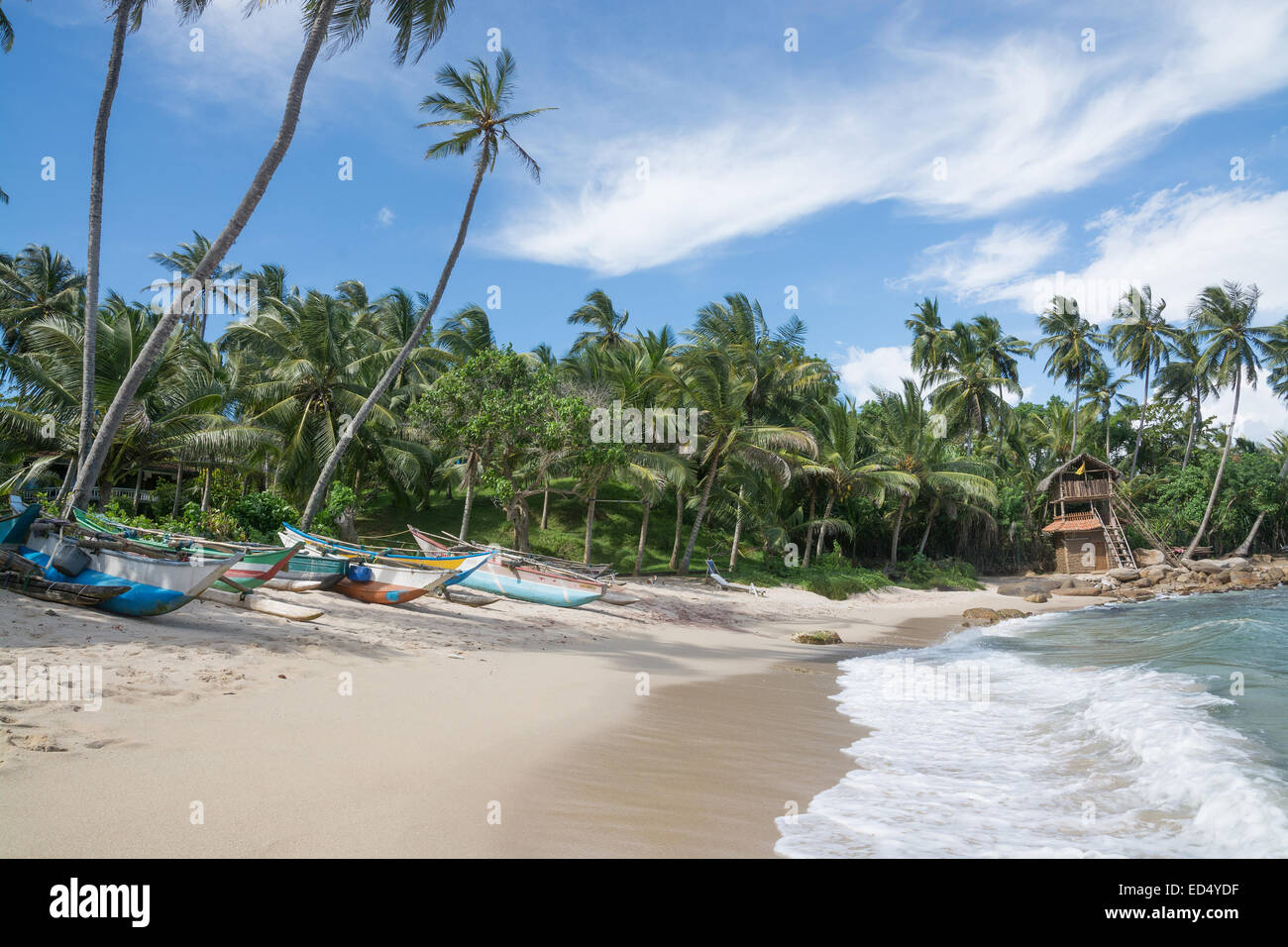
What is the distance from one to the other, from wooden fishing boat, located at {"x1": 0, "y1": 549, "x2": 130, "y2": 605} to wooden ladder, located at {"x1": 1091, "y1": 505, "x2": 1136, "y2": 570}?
39.9 m

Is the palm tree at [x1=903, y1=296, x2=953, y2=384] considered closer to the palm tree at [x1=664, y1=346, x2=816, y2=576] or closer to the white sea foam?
the palm tree at [x1=664, y1=346, x2=816, y2=576]

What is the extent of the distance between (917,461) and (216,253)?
29789 millimetres

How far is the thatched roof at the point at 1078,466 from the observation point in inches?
1406

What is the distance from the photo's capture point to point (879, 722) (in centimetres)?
764

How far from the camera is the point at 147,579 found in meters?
8.48

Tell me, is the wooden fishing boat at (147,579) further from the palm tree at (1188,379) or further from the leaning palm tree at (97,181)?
the palm tree at (1188,379)

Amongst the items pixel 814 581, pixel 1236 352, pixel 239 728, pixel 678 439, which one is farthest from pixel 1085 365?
pixel 239 728

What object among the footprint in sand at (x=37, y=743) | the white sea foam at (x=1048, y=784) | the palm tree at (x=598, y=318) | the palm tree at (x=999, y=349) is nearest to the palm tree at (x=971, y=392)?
the palm tree at (x=999, y=349)

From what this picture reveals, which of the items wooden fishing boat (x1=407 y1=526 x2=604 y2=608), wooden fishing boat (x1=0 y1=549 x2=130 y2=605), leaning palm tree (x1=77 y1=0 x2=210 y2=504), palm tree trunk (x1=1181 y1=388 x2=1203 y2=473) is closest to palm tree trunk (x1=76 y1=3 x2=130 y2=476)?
leaning palm tree (x1=77 y1=0 x2=210 y2=504)

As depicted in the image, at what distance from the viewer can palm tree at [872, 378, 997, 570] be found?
32.2 m

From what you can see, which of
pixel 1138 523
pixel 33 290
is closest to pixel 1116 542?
pixel 1138 523

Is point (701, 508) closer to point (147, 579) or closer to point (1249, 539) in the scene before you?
point (147, 579)

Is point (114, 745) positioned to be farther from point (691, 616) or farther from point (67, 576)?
point (691, 616)
